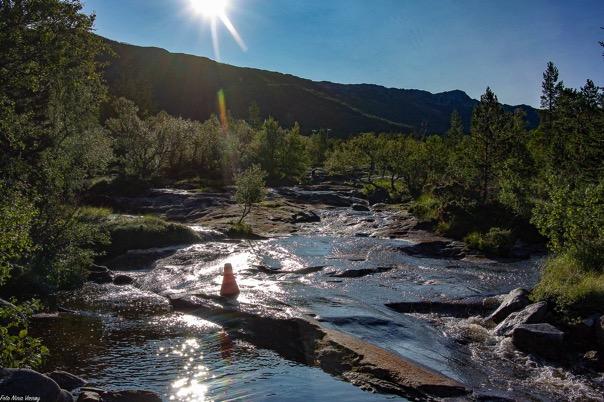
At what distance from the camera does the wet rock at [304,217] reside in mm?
50697

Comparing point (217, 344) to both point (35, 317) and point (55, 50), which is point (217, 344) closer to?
point (35, 317)

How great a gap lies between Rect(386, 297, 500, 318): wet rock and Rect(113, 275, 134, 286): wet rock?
42.9ft

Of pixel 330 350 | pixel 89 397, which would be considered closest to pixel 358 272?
pixel 330 350

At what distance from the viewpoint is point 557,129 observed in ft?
181

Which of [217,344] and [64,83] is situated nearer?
[217,344]

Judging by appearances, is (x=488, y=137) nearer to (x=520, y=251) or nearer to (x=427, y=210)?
(x=427, y=210)

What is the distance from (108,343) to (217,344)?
338 cm

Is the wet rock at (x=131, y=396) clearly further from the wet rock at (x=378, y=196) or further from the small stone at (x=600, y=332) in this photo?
the wet rock at (x=378, y=196)

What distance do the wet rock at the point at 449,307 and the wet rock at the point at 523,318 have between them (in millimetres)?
2531

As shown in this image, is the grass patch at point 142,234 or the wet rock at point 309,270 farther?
the grass patch at point 142,234

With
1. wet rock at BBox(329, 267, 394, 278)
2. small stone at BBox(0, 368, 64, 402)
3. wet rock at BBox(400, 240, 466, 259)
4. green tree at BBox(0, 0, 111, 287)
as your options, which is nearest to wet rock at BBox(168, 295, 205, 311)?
green tree at BBox(0, 0, 111, 287)

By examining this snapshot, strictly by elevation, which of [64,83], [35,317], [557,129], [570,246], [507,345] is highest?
[557,129]

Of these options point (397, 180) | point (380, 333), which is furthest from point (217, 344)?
point (397, 180)

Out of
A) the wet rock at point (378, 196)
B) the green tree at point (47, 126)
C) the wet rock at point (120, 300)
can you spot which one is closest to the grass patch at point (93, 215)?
the green tree at point (47, 126)
